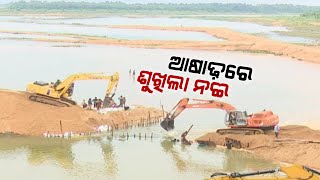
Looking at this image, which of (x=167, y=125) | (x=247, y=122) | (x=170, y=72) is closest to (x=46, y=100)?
(x=167, y=125)

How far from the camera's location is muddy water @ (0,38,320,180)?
2320 cm

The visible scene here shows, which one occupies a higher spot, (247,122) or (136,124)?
(247,122)

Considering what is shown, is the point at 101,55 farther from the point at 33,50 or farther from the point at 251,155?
the point at 251,155

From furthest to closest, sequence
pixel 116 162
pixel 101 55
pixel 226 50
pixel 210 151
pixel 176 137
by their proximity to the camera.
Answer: pixel 226 50 < pixel 101 55 < pixel 176 137 < pixel 210 151 < pixel 116 162

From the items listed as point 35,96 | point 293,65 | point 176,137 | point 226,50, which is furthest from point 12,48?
point 176,137

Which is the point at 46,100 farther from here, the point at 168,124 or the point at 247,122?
the point at 247,122

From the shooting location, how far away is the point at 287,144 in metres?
25.6

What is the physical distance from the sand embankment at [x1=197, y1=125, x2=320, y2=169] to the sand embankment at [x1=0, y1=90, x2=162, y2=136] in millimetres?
5620

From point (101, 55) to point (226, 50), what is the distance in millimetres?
18770

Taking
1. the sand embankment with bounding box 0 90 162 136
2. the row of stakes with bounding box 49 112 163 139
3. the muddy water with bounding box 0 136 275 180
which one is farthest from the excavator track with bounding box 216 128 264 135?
the sand embankment with bounding box 0 90 162 136

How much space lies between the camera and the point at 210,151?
85.7 feet

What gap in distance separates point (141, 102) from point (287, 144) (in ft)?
42.7

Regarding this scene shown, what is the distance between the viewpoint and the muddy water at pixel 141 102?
23.2 m

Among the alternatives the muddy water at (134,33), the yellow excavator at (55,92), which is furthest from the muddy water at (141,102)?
the muddy water at (134,33)
